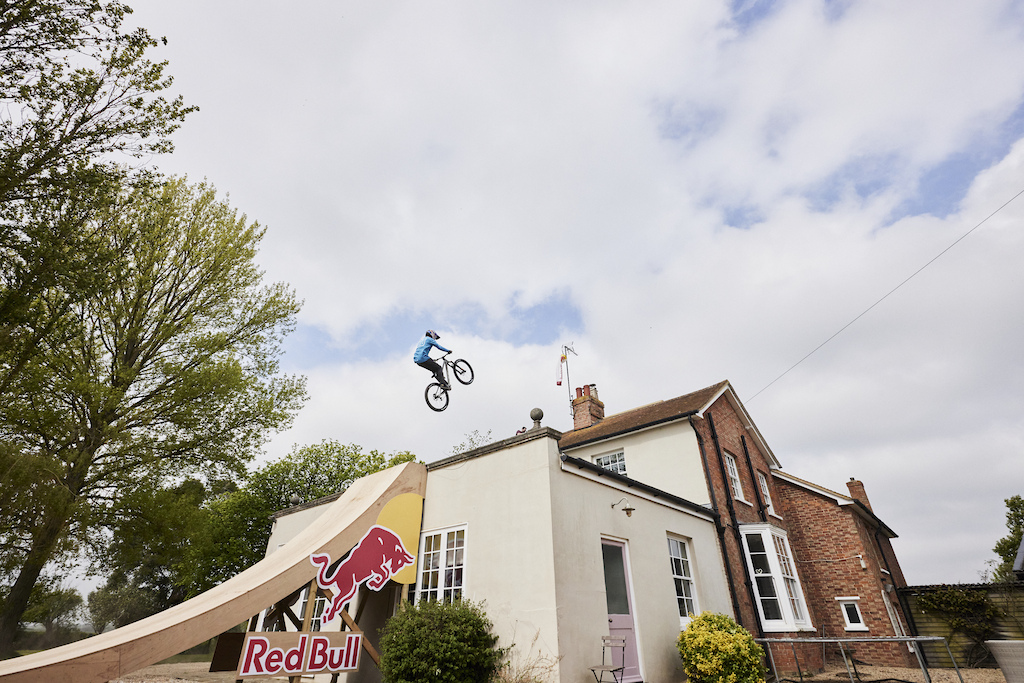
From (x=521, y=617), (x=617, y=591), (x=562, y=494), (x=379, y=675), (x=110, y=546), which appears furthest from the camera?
(x=110, y=546)

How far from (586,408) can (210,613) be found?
49.9 ft

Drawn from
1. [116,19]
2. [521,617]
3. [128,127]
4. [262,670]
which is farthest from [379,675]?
[116,19]

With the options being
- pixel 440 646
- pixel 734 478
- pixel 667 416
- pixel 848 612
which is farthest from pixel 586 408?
pixel 440 646

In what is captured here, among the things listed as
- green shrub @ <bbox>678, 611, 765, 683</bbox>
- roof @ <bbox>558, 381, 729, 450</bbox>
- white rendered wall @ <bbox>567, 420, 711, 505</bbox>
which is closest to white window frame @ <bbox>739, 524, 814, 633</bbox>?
white rendered wall @ <bbox>567, 420, 711, 505</bbox>

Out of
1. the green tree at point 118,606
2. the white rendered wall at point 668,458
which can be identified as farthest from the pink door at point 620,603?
the green tree at point 118,606

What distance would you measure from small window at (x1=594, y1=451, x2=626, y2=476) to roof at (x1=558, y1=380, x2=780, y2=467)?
2.14ft

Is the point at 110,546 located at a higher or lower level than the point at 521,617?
higher

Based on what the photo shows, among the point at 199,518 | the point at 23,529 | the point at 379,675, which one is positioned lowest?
the point at 379,675

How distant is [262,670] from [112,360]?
1024 cm

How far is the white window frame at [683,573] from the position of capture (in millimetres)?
10255

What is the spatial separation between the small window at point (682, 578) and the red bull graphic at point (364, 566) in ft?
17.9

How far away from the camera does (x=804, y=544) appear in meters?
15.6

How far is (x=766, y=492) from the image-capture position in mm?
16109

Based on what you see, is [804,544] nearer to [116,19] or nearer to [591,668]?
[591,668]
